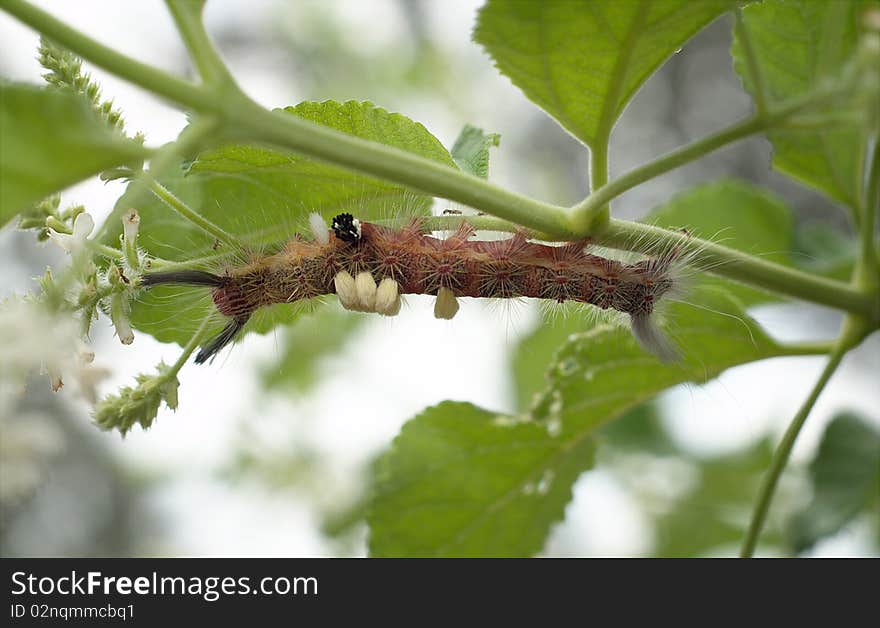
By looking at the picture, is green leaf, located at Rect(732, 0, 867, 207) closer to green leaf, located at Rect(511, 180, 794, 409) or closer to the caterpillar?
the caterpillar

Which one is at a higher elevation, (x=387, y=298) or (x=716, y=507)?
(x=716, y=507)

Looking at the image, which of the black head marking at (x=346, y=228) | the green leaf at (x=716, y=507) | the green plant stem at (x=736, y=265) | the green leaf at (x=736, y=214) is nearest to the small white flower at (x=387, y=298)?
the black head marking at (x=346, y=228)

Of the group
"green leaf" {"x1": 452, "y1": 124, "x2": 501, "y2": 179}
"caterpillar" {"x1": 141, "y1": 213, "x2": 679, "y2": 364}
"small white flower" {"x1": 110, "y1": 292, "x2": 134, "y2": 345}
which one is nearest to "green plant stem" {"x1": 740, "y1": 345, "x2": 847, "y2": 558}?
"caterpillar" {"x1": 141, "y1": 213, "x2": 679, "y2": 364}

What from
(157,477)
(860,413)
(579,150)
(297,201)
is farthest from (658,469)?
(579,150)

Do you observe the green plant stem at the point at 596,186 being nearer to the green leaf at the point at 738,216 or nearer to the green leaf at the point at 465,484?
the green leaf at the point at 465,484

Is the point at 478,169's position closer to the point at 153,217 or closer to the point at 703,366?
the point at 153,217

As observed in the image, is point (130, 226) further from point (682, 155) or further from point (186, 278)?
point (682, 155)

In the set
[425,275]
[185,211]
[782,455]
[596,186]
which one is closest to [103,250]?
[185,211]
